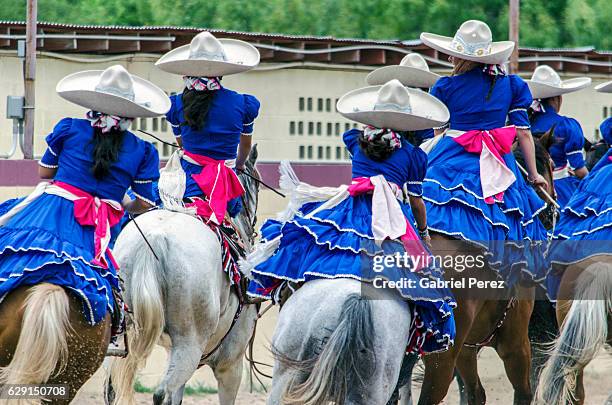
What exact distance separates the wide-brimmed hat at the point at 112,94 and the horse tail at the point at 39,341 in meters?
1.14

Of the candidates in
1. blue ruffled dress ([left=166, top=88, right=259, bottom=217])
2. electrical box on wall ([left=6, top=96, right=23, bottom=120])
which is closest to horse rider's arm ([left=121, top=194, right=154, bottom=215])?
blue ruffled dress ([left=166, top=88, right=259, bottom=217])

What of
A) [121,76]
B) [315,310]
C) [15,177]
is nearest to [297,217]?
[315,310]

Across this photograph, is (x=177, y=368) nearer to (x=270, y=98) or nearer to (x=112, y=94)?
(x=112, y=94)

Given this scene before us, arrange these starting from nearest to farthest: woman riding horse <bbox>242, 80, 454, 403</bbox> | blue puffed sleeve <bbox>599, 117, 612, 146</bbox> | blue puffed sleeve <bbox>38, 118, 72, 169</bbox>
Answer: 1. woman riding horse <bbox>242, 80, 454, 403</bbox>
2. blue puffed sleeve <bbox>38, 118, 72, 169</bbox>
3. blue puffed sleeve <bbox>599, 117, 612, 146</bbox>

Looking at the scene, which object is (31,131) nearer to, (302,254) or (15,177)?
(15,177)

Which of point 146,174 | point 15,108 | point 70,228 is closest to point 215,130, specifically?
point 146,174

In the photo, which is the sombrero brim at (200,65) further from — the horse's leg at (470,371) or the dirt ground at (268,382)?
the horse's leg at (470,371)

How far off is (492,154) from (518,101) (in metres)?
0.47

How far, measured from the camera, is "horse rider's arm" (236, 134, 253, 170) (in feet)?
27.7

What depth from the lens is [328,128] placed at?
12.6 meters

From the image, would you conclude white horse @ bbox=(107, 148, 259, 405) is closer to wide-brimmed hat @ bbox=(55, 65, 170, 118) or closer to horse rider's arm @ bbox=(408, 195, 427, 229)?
wide-brimmed hat @ bbox=(55, 65, 170, 118)

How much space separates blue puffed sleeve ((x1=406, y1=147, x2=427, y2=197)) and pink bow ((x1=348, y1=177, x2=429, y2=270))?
249mm

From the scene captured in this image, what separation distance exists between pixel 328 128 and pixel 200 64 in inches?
183

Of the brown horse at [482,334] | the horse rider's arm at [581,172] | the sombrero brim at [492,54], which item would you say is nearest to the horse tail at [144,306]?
the brown horse at [482,334]
